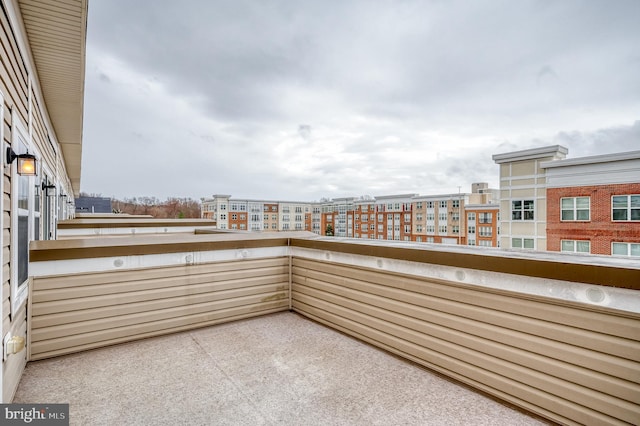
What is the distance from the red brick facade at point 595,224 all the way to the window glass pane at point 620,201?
0.16m

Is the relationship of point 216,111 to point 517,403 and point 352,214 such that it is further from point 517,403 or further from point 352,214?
point 352,214

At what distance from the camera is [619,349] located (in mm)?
2086

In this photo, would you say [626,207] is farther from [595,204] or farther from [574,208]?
[574,208]

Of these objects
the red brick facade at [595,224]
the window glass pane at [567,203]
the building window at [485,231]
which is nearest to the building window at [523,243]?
the red brick facade at [595,224]

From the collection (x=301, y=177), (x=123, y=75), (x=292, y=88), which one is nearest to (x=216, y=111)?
(x=292, y=88)

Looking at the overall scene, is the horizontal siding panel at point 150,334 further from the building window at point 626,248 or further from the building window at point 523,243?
the building window at point 523,243

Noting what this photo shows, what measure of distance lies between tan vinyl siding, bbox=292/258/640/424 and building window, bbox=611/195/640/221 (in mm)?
14093

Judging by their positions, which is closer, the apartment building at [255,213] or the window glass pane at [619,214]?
the window glass pane at [619,214]

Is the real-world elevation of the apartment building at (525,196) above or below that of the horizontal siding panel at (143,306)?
above

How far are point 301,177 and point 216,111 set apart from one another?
3022 cm

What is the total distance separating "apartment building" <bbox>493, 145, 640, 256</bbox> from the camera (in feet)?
39.9

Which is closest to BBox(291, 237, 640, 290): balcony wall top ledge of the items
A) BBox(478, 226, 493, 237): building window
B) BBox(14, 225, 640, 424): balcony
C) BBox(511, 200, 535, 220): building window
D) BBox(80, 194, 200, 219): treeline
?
BBox(14, 225, 640, 424): balcony

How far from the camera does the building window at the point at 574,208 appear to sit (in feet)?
44.2

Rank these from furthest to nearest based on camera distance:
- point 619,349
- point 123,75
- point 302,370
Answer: point 123,75
point 302,370
point 619,349
